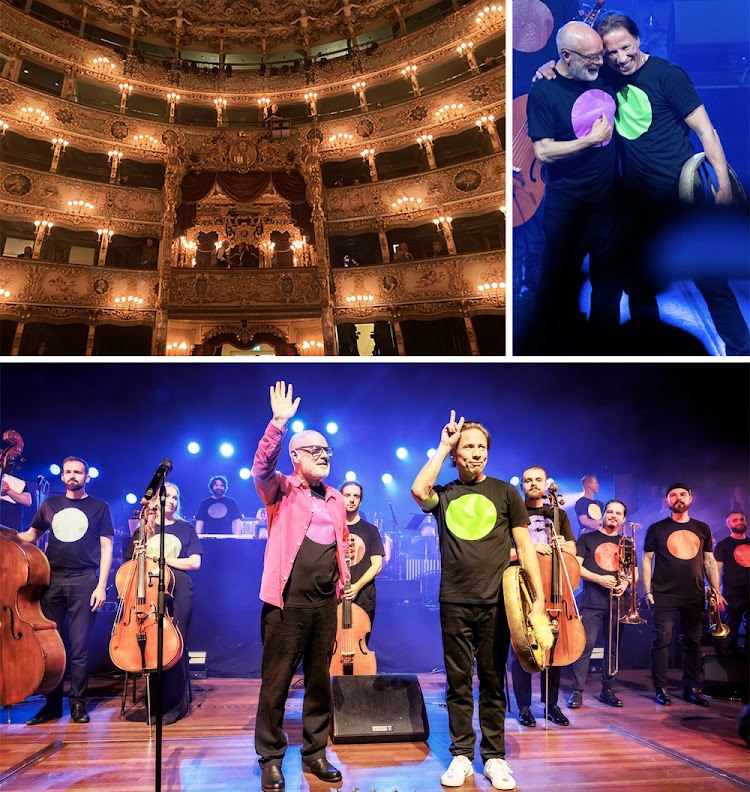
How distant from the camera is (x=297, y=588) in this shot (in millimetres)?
3607

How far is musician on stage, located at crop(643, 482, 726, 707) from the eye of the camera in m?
4.90

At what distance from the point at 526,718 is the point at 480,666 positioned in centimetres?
101

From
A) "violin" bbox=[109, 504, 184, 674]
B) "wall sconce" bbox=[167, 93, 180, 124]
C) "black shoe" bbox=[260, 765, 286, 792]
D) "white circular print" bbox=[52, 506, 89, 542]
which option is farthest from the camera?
"wall sconce" bbox=[167, 93, 180, 124]

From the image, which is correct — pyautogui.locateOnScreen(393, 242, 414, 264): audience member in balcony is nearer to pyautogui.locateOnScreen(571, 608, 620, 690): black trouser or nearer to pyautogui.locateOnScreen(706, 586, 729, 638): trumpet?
pyautogui.locateOnScreen(571, 608, 620, 690): black trouser

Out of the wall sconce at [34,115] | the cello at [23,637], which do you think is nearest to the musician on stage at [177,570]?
the cello at [23,637]

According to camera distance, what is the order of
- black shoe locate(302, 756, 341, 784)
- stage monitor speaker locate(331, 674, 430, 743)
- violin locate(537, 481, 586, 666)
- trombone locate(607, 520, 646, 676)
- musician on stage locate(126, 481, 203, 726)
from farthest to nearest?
1. trombone locate(607, 520, 646, 676)
2. musician on stage locate(126, 481, 203, 726)
3. violin locate(537, 481, 586, 666)
4. stage monitor speaker locate(331, 674, 430, 743)
5. black shoe locate(302, 756, 341, 784)

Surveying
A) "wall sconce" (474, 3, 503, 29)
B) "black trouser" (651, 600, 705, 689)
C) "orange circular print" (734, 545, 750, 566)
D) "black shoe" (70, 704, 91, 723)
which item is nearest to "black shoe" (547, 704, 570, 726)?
"black trouser" (651, 600, 705, 689)

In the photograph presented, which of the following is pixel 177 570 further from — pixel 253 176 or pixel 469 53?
pixel 469 53

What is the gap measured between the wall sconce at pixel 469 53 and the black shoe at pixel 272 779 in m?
4.27

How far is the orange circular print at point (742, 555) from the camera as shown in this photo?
16.8ft

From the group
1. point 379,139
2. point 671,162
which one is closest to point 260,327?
point 379,139

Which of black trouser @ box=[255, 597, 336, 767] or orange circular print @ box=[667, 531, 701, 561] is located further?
orange circular print @ box=[667, 531, 701, 561]

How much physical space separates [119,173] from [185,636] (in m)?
2.96

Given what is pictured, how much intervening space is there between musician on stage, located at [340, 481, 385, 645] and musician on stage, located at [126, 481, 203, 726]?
3.27 ft
